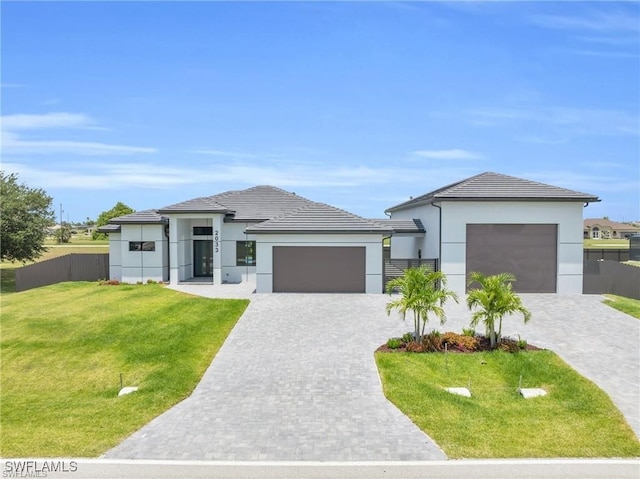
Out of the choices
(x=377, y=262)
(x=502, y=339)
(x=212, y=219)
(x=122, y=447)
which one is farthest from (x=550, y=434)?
(x=212, y=219)

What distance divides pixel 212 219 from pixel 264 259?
18.0 ft

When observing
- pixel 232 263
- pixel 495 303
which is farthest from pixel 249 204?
pixel 495 303

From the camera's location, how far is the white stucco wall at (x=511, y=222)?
22703mm

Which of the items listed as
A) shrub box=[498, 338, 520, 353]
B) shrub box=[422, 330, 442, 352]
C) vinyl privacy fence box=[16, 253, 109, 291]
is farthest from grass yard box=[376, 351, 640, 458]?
vinyl privacy fence box=[16, 253, 109, 291]

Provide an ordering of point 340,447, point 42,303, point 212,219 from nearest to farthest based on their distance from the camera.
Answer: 1. point 340,447
2. point 42,303
3. point 212,219

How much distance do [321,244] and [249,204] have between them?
25.9 ft

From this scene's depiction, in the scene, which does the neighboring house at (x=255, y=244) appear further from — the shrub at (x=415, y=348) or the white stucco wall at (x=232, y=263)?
the shrub at (x=415, y=348)

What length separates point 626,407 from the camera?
1078cm

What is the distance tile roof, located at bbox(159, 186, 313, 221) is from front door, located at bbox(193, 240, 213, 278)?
2775 mm

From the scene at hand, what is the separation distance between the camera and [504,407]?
10.7m

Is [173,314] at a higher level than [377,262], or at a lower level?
lower

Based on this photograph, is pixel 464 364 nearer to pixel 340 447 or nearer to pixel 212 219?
pixel 340 447

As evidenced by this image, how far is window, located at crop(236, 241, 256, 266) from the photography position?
2745 centimetres

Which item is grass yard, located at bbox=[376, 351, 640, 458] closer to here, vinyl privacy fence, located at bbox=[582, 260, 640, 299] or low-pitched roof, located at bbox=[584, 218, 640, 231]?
vinyl privacy fence, located at bbox=[582, 260, 640, 299]
